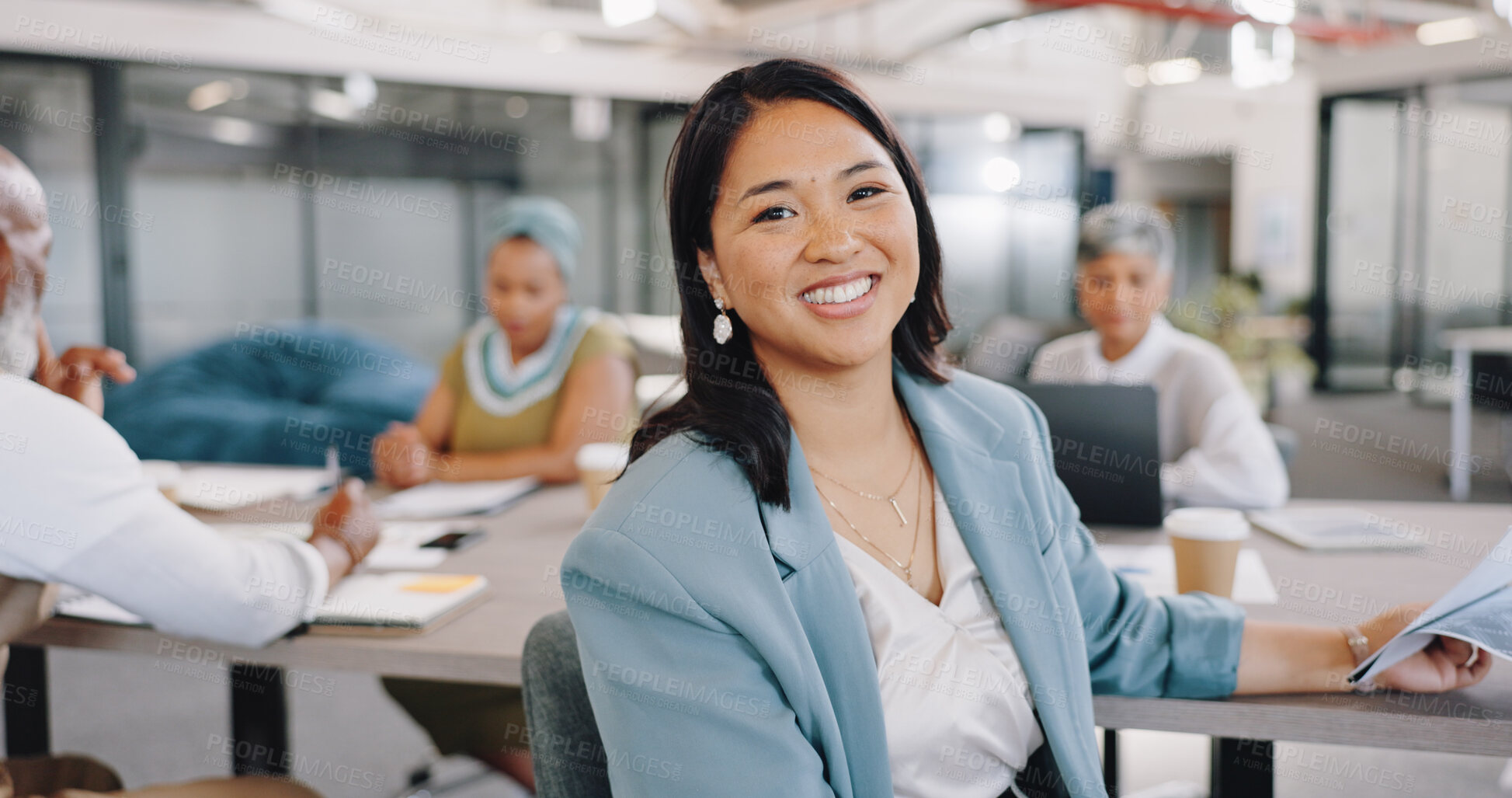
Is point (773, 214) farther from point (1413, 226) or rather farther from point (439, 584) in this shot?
point (1413, 226)

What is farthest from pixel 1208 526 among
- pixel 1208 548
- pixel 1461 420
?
pixel 1461 420

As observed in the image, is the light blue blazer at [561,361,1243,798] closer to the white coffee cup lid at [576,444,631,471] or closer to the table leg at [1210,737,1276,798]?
the table leg at [1210,737,1276,798]

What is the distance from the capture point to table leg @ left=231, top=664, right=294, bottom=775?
1.88m

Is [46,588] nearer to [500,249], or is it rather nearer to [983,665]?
[983,665]

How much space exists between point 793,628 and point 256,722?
1373mm

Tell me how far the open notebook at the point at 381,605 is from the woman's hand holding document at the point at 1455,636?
1204 millimetres

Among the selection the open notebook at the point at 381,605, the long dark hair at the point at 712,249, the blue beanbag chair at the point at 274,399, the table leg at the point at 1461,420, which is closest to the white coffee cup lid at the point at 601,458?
the open notebook at the point at 381,605

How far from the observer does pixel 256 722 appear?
191 cm

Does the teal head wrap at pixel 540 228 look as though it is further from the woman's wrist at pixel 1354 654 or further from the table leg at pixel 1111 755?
the woman's wrist at pixel 1354 654

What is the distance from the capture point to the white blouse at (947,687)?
43.3 inches

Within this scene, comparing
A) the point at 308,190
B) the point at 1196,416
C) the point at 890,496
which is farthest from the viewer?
the point at 308,190

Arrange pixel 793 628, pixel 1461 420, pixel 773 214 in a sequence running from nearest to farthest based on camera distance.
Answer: pixel 793 628 < pixel 773 214 < pixel 1461 420

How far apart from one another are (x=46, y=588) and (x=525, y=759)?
1126 mm

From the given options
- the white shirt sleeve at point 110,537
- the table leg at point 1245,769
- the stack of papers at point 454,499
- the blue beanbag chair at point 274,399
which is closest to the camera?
the white shirt sleeve at point 110,537
